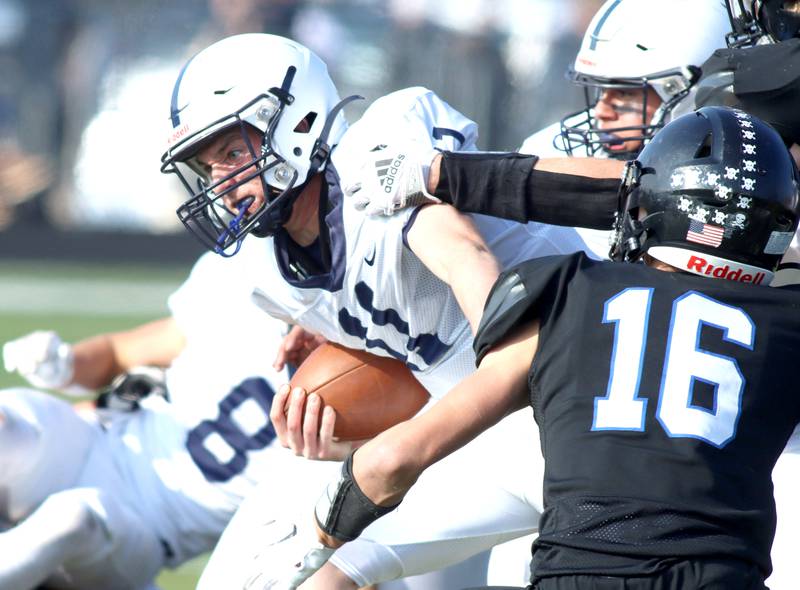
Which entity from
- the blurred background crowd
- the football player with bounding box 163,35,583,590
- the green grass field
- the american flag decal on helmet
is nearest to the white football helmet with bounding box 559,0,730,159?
the football player with bounding box 163,35,583,590

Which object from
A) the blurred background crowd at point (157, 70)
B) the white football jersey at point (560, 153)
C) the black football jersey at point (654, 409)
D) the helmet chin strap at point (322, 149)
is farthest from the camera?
the blurred background crowd at point (157, 70)

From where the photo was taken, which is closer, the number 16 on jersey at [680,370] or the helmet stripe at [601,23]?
the number 16 on jersey at [680,370]

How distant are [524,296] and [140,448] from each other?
2290 mm

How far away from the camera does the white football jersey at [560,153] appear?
11.8ft

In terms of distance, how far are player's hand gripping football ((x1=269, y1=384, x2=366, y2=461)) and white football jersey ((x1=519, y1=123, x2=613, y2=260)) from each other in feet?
2.85

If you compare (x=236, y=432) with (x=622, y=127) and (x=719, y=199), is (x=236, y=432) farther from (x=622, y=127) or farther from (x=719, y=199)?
(x=719, y=199)

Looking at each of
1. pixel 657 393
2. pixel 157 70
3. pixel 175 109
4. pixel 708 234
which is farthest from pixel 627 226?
pixel 157 70

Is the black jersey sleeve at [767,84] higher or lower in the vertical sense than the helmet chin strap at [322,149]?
higher

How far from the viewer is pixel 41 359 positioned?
4477mm

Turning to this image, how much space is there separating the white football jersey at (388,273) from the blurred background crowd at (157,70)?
7455 millimetres

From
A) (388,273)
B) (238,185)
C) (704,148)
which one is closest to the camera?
(704,148)

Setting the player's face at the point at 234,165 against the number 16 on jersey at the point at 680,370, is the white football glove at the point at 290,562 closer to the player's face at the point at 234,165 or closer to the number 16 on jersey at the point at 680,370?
the number 16 on jersey at the point at 680,370

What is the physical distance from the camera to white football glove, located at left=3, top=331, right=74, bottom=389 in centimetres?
446

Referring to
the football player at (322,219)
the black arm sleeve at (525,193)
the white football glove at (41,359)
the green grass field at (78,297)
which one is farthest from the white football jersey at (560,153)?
A: the green grass field at (78,297)
